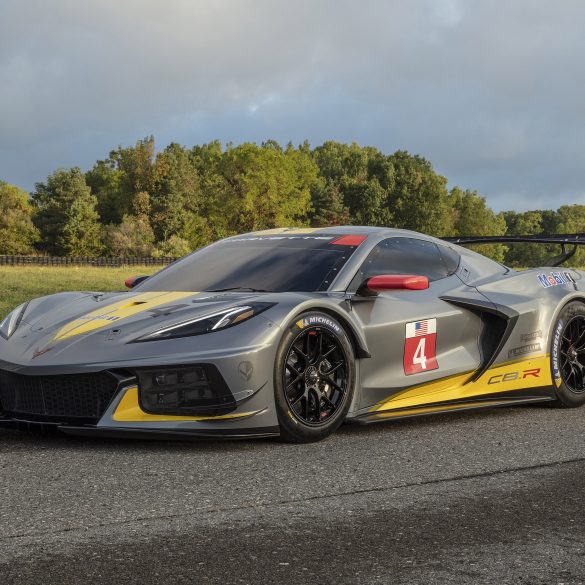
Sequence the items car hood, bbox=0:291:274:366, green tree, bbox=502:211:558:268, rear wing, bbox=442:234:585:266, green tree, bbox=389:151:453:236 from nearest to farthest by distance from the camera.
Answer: car hood, bbox=0:291:274:366 < rear wing, bbox=442:234:585:266 < green tree, bbox=389:151:453:236 < green tree, bbox=502:211:558:268

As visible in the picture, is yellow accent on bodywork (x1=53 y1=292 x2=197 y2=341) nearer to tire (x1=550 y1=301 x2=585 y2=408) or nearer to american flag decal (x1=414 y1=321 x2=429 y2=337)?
american flag decal (x1=414 y1=321 x2=429 y2=337)

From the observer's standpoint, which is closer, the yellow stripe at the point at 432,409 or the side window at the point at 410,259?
the yellow stripe at the point at 432,409

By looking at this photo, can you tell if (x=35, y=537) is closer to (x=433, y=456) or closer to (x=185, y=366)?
(x=185, y=366)

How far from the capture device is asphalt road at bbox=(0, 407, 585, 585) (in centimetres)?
322

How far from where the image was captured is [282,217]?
80.0m

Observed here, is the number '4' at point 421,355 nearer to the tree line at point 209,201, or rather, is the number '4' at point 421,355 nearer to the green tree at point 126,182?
the tree line at point 209,201

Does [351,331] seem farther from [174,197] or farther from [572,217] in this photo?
[572,217]

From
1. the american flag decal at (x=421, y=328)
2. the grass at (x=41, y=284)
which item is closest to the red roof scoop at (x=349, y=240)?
the american flag decal at (x=421, y=328)

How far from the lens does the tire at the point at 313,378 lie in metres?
5.43

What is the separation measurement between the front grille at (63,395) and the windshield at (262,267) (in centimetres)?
119

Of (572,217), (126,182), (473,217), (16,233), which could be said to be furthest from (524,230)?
(16,233)

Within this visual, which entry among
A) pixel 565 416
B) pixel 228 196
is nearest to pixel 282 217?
pixel 228 196

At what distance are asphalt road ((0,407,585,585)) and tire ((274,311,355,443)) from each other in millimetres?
128

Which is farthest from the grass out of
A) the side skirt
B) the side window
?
the side skirt
